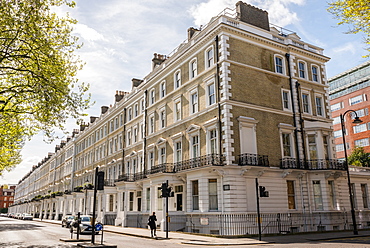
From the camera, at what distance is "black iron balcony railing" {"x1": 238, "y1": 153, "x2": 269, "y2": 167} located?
867 inches

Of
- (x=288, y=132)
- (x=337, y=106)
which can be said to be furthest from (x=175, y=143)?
(x=337, y=106)

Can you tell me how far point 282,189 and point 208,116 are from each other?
7760 millimetres

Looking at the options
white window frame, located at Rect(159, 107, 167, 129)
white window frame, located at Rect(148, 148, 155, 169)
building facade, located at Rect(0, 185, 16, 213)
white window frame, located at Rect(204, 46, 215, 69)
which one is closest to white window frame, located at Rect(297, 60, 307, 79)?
white window frame, located at Rect(204, 46, 215, 69)

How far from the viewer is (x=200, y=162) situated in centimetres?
2366

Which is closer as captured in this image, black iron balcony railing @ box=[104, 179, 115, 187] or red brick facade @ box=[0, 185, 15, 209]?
black iron balcony railing @ box=[104, 179, 115, 187]

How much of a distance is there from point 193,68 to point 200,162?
8508mm

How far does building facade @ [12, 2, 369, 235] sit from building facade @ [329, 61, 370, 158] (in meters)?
34.5

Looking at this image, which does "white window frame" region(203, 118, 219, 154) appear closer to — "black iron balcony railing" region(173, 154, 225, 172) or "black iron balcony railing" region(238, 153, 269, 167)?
"black iron balcony railing" region(173, 154, 225, 172)

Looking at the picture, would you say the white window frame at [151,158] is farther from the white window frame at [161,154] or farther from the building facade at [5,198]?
the building facade at [5,198]

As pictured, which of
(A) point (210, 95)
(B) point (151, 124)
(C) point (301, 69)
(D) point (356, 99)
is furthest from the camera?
(D) point (356, 99)

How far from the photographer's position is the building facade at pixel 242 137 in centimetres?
2214

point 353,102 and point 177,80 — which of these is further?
point 353,102

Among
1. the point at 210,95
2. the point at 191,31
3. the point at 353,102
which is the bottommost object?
the point at 210,95

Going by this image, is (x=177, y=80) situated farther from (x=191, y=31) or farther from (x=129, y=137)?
(x=129, y=137)
